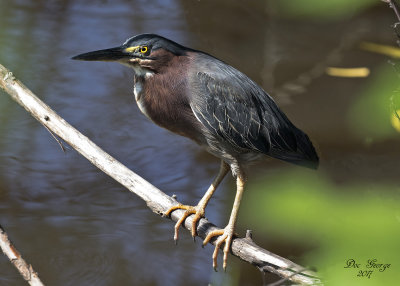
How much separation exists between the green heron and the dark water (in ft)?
3.17

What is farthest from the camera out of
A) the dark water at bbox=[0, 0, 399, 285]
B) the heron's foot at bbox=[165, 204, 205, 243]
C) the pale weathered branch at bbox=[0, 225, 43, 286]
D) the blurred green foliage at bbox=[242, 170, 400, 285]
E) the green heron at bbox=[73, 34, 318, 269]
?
the dark water at bbox=[0, 0, 399, 285]

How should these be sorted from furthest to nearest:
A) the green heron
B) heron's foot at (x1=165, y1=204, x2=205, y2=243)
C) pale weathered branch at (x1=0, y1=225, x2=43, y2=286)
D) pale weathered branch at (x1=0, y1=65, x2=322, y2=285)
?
heron's foot at (x1=165, y1=204, x2=205, y2=243)
the green heron
pale weathered branch at (x1=0, y1=65, x2=322, y2=285)
pale weathered branch at (x1=0, y1=225, x2=43, y2=286)

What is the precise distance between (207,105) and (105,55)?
1.69 feet

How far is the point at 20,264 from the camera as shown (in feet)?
6.54

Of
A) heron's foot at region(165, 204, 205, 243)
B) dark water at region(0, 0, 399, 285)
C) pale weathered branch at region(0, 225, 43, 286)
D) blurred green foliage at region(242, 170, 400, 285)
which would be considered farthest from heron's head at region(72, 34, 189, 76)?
dark water at region(0, 0, 399, 285)

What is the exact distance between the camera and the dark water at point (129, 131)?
397 cm

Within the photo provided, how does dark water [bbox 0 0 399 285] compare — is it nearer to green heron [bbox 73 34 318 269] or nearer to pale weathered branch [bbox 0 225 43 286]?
green heron [bbox 73 34 318 269]

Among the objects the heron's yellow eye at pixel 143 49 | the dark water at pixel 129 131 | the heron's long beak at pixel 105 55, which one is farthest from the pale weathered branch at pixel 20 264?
the dark water at pixel 129 131

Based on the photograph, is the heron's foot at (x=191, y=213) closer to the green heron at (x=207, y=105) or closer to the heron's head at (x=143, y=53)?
the green heron at (x=207, y=105)

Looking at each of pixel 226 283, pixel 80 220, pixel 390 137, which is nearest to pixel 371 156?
pixel 390 137

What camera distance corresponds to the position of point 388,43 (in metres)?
6.09

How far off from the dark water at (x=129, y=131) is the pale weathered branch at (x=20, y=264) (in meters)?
1.70

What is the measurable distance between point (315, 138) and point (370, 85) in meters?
0.95

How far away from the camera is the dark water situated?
13.0ft
